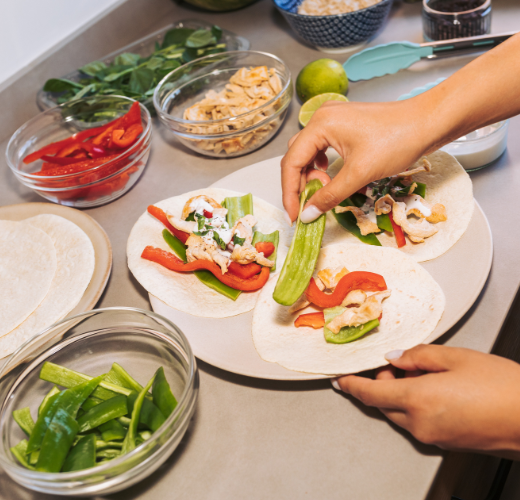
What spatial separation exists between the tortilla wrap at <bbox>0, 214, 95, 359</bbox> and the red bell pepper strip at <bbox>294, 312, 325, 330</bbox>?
867 mm

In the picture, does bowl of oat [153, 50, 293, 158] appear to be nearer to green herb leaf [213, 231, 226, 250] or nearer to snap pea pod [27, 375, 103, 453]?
green herb leaf [213, 231, 226, 250]

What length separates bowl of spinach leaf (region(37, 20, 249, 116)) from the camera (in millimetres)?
2818

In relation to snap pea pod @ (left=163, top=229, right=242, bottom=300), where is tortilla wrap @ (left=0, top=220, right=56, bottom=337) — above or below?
above

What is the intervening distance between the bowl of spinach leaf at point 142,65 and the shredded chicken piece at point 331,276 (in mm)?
1617

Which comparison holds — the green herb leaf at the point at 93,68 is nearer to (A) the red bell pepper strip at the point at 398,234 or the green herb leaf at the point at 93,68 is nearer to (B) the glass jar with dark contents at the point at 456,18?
(B) the glass jar with dark contents at the point at 456,18

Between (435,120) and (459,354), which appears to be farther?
(435,120)

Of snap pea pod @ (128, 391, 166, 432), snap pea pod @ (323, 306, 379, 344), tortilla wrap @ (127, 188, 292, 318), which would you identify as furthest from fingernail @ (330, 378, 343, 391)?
snap pea pod @ (128, 391, 166, 432)

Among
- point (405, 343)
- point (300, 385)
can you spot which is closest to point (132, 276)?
point (300, 385)

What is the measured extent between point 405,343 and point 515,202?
2.92 feet

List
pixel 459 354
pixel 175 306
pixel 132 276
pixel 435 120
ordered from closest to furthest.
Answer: pixel 459 354 < pixel 435 120 < pixel 175 306 < pixel 132 276

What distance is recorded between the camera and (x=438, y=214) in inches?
72.1

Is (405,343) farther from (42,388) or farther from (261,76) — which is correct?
(261,76)

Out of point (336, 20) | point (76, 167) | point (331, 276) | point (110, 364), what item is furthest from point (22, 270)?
point (336, 20)

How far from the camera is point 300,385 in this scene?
151 centimetres
